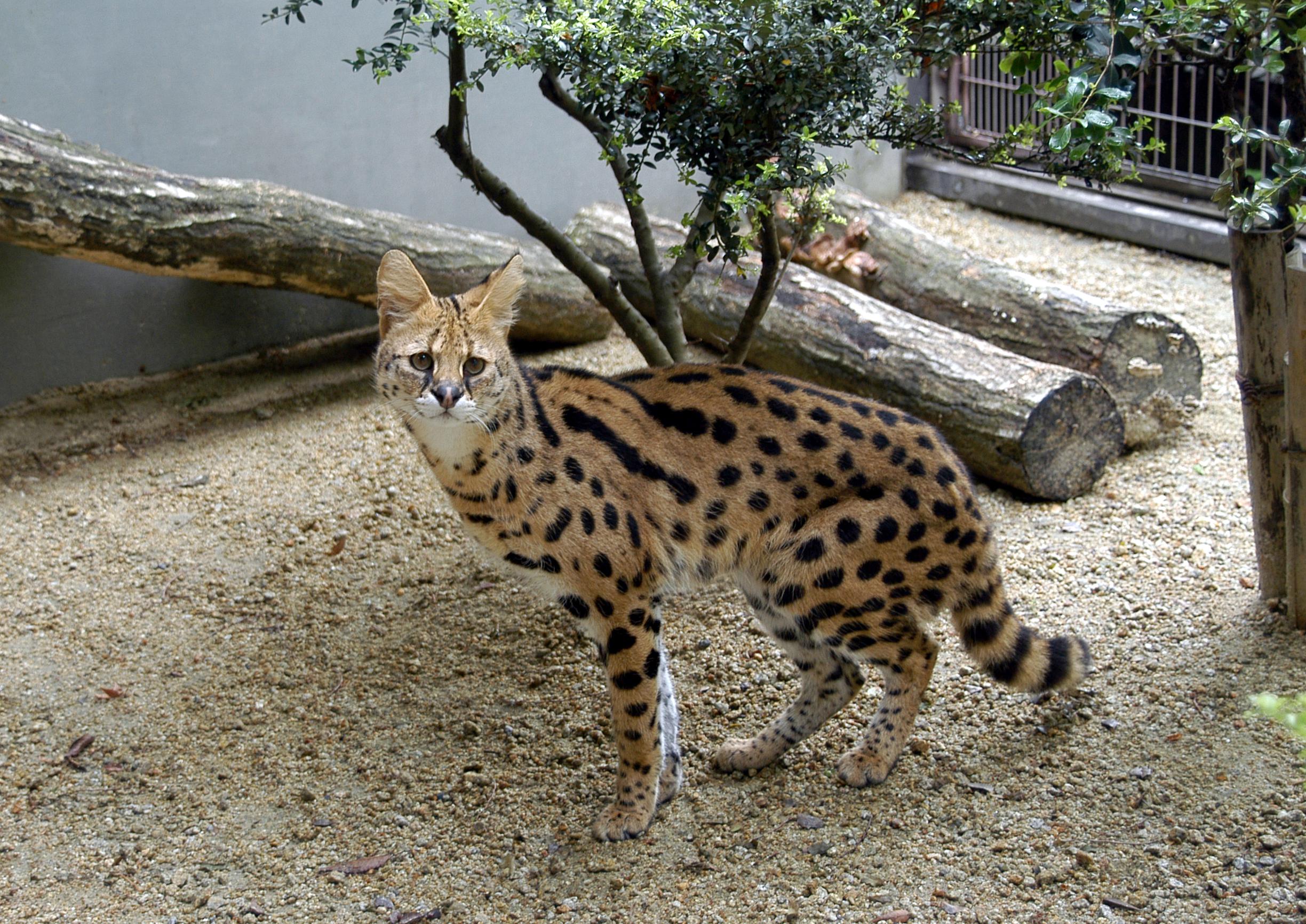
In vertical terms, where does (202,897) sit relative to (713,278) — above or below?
below

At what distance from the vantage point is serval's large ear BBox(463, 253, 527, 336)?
3854mm

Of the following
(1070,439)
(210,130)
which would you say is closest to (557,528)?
(1070,439)

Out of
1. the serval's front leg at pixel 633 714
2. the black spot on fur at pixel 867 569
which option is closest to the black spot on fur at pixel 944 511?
the black spot on fur at pixel 867 569

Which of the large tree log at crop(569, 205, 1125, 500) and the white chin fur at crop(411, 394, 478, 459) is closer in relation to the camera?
the white chin fur at crop(411, 394, 478, 459)

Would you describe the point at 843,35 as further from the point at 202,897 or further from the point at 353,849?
the point at 202,897

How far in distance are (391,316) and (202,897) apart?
1.95 m

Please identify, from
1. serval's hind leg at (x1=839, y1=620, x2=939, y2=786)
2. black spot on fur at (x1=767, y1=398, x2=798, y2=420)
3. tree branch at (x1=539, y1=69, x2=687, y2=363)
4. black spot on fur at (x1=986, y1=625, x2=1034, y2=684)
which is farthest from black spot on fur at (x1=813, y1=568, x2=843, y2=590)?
tree branch at (x1=539, y1=69, x2=687, y2=363)

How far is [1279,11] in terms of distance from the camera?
3.59 meters

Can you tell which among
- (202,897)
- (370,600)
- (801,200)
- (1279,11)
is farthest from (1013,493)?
(202,897)

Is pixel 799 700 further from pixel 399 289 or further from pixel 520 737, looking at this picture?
pixel 399 289

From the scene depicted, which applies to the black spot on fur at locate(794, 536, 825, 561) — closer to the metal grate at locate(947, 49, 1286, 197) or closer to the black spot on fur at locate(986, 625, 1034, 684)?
the black spot on fur at locate(986, 625, 1034, 684)

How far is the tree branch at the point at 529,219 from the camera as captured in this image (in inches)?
186

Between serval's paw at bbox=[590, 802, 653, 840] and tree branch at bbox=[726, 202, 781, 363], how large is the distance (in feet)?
6.94

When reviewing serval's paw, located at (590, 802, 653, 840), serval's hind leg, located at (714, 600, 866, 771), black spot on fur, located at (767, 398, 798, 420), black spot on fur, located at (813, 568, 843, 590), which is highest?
black spot on fur, located at (767, 398, 798, 420)
